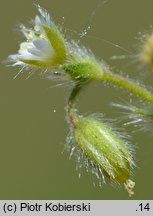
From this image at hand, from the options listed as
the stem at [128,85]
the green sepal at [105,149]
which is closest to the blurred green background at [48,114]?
the green sepal at [105,149]

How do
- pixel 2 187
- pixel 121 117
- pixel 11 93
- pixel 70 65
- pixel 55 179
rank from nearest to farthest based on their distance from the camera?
pixel 70 65, pixel 121 117, pixel 2 187, pixel 55 179, pixel 11 93

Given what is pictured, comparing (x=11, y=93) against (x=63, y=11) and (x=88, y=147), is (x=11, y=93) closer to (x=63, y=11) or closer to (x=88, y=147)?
(x=63, y=11)

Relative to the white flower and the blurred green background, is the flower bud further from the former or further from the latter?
the blurred green background

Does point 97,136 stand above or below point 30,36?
below

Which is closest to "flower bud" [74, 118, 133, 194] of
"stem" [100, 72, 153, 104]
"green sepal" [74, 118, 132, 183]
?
"green sepal" [74, 118, 132, 183]

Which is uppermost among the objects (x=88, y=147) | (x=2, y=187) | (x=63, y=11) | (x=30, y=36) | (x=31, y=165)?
(x=63, y=11)

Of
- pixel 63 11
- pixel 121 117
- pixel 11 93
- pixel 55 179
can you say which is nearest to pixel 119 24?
pixel 63 11

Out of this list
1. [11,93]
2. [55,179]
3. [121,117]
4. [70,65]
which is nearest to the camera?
[70,65]
